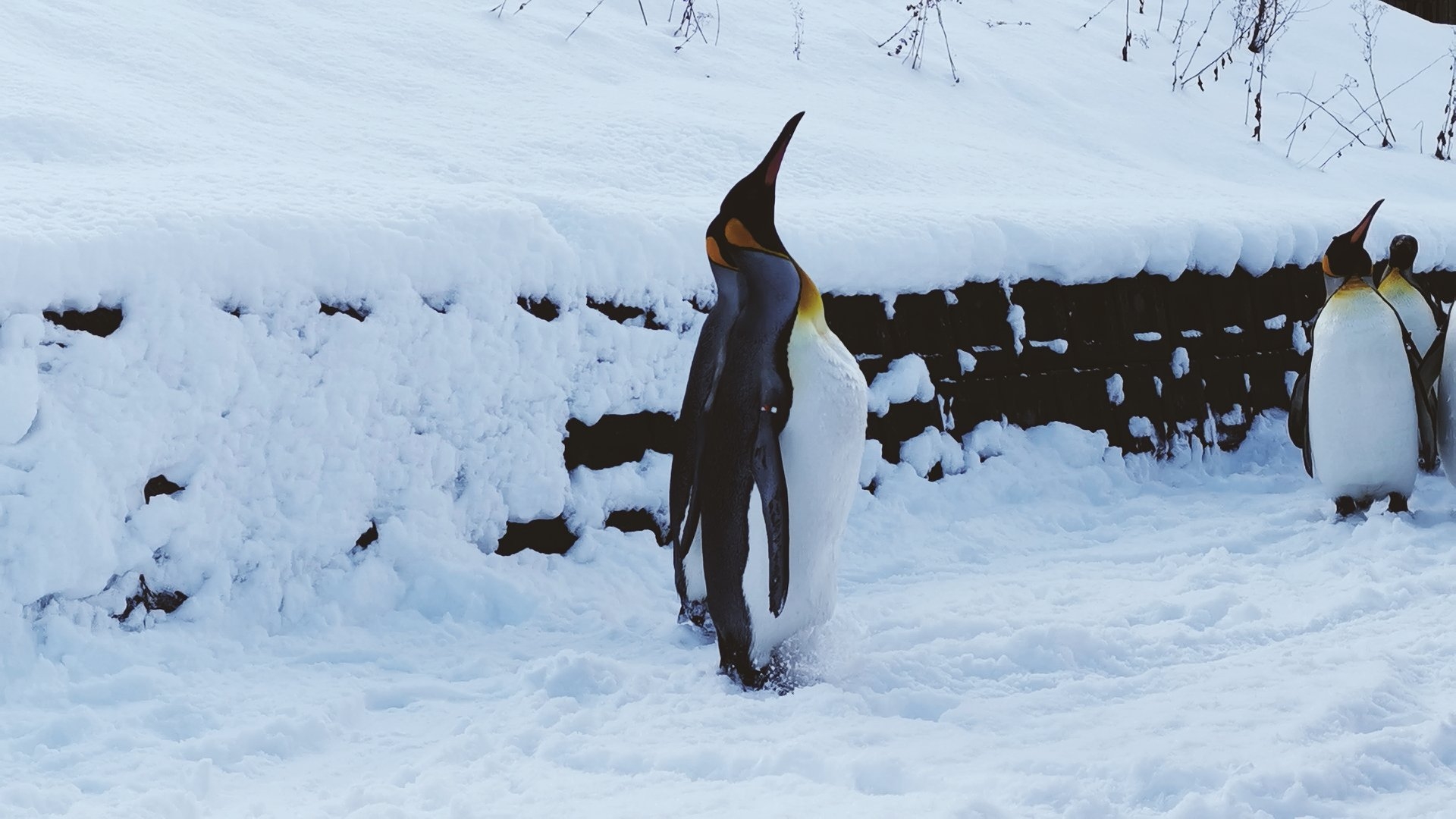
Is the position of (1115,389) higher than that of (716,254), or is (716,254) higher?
(716,254)

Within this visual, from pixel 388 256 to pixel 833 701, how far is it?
143 cm

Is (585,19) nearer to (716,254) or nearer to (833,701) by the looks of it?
(716,254)

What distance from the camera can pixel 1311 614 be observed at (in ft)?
9.01

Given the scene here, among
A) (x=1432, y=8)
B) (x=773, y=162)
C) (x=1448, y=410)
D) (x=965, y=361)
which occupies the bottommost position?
(x=965, y=361)

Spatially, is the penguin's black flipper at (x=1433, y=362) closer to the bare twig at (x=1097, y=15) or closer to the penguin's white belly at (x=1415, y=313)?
the penguin's white belly at (x=1415, y=313)

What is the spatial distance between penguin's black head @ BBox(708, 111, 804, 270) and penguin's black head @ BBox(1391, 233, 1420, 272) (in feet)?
8.99

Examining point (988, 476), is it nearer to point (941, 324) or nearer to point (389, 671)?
point (941, 324)

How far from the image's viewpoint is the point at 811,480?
2.35 metres

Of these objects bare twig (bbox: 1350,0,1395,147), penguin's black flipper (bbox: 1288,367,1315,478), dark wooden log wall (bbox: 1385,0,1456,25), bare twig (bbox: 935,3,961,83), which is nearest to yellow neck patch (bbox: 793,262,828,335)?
penguin's black flipper (bbox: 1288,367,1315,478)

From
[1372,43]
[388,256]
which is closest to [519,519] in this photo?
[388,256]

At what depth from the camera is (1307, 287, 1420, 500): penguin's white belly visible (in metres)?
3.57

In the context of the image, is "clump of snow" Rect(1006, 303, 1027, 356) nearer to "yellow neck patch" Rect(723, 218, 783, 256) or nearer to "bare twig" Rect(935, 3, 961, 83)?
"yellow neck patch" Rect(723, 218, 783, 256)

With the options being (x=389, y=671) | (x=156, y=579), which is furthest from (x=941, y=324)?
(x=156, y=579)

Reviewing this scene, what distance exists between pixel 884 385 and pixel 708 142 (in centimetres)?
136
